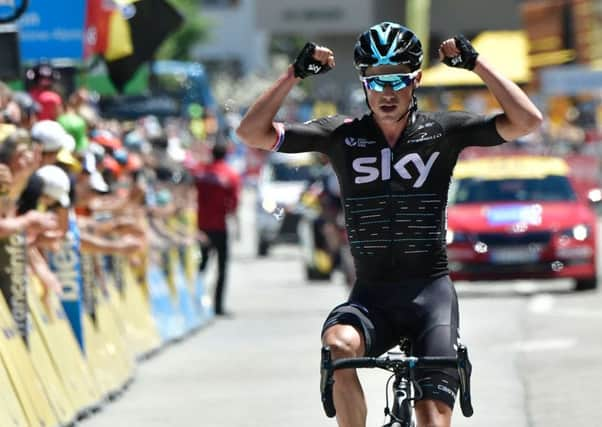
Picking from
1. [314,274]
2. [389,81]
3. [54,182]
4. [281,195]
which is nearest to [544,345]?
[54,182]

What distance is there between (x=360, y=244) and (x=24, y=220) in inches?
140

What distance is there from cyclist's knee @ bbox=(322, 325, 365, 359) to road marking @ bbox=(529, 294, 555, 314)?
13129 mm

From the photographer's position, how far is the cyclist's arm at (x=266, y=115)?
760 cm

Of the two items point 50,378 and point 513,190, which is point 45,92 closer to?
point 50,378

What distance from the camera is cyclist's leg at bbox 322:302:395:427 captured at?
710cm

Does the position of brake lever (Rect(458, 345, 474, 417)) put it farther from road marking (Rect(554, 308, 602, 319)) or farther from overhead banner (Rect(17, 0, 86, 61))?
road marking (Rect(554, 308, 602, 319))

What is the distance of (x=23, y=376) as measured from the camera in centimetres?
1079

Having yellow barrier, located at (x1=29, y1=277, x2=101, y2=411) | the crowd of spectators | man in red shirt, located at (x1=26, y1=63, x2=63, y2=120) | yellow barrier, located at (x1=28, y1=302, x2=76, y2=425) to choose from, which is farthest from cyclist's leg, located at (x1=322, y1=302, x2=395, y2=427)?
man in red shirt, located at (x1=26, y1=63, x2=63, y2=120)

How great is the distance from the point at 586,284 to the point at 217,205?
4.61 metres

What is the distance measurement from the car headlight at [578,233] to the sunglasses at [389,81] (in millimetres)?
15316

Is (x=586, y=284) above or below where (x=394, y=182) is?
below

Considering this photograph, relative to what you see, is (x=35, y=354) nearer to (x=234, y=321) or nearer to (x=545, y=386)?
(x=545, y=386)

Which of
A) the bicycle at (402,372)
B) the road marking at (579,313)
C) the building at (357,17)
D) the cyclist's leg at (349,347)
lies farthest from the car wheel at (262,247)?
the bicycle at (402,372)

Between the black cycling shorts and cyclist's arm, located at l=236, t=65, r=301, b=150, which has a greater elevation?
cyclist's arm, located at l=236, t=65, r=301, b=150
